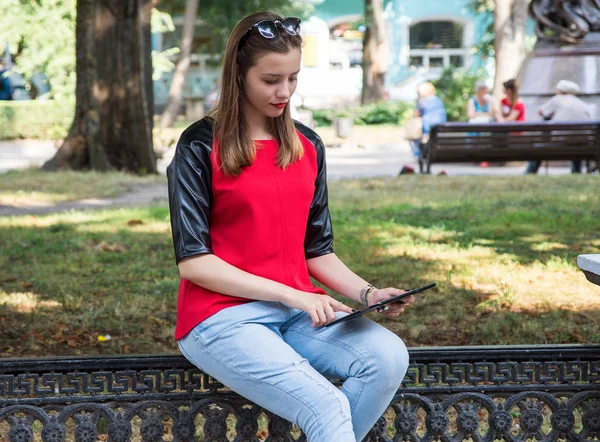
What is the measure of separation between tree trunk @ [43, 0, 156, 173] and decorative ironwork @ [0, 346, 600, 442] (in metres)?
11.6

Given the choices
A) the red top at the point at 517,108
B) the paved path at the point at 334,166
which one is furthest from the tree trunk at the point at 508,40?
the red top at the point at 517,108

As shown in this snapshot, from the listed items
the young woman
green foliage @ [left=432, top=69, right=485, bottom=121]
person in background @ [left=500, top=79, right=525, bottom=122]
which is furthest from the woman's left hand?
green foliage @ [left=432, top=69, right=485, bottom=121]

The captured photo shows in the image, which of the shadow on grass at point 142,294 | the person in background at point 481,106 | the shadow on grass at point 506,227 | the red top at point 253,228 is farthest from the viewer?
the person in background at point 481,106

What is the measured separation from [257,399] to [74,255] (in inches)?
187

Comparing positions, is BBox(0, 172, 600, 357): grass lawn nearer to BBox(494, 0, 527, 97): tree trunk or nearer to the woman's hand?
the woman's hand

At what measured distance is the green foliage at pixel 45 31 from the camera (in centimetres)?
3019

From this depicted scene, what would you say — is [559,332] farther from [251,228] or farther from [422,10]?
[422,10]

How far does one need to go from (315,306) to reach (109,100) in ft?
41.0

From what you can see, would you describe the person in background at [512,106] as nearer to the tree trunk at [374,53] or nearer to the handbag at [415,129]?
the handbag at [415,129]

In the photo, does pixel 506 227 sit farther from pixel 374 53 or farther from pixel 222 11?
pixel 222 11

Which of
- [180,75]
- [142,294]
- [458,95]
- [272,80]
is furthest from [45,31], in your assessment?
[272,80]

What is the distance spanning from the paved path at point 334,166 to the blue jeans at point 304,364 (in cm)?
764

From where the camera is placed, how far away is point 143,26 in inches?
613

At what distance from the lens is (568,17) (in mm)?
17469
